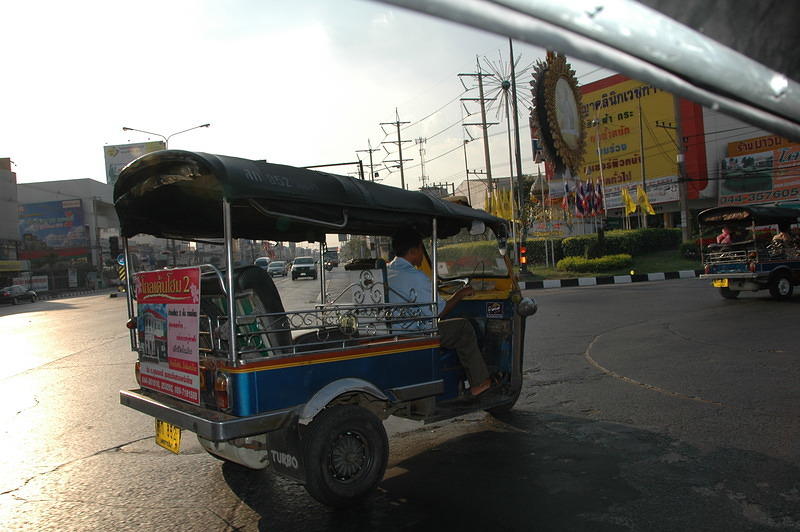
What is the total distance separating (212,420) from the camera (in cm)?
320

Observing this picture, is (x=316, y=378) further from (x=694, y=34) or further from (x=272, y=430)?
(x=694, y=34)

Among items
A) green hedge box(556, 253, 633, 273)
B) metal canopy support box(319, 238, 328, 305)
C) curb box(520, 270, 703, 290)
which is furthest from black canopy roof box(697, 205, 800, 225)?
metal canopy support box(319, 238, 328, 305)

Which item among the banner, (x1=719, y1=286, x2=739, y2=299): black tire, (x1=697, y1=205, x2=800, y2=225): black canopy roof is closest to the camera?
(x1=719, y1=286, x2=739, y2=299): black tire

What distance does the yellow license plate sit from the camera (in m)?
3.62

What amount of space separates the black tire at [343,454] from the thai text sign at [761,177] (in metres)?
39.5

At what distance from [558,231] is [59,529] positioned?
2390 centimetres

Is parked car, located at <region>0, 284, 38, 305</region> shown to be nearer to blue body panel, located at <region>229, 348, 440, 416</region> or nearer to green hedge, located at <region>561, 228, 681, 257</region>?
green hedge, located at <region>561, 228, 681, 257</region>

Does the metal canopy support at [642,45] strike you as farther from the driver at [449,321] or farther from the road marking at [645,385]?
the road marking at [645,385]

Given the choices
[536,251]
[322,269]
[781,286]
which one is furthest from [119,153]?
[322,269]

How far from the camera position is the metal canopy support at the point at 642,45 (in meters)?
0.78

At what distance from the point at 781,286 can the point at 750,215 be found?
66.4 inches

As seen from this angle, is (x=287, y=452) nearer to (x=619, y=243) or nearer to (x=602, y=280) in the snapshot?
(x=602, y=280)

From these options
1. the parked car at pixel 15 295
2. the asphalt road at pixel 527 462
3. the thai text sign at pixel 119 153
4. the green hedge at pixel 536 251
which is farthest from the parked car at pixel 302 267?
the asphalt road at pixel 527 462

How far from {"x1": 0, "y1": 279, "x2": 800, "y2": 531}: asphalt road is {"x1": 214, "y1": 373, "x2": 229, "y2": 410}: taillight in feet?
2.17
